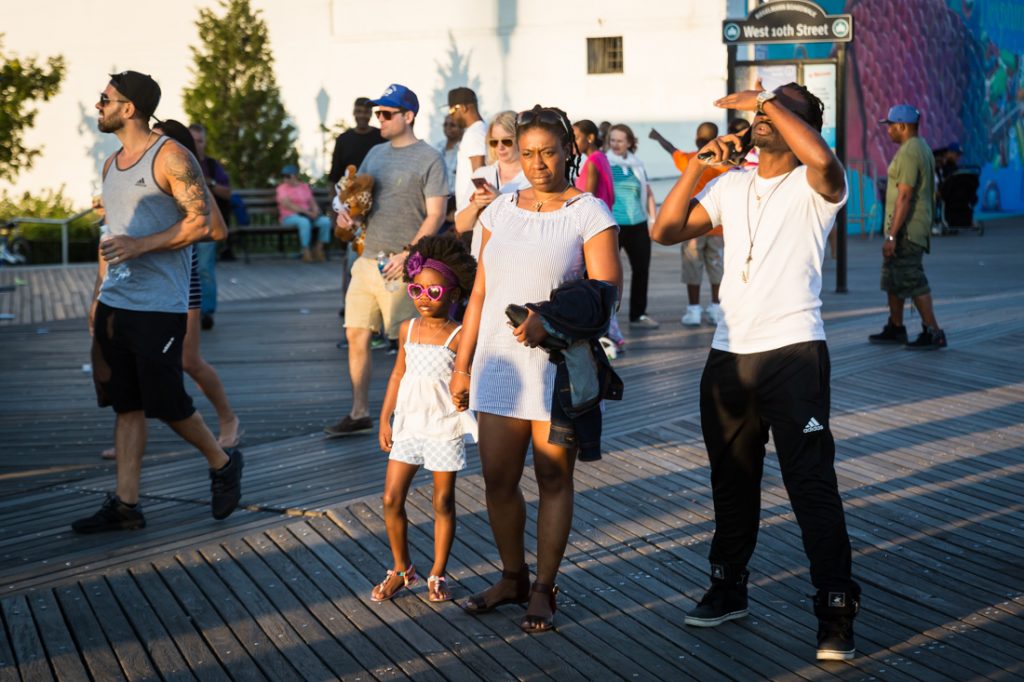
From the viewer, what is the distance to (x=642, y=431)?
27.1 feet

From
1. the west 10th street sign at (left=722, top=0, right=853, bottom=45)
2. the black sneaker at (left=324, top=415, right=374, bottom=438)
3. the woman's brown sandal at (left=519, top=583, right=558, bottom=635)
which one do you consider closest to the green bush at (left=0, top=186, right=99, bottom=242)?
the west 10th street sign at (left=722, top=0, right=853, bottom=45)

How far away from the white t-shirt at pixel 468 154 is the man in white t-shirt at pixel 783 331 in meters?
4.25

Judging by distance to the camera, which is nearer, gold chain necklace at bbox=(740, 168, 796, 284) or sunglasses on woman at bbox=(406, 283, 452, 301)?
gold chain necklace at bbox=(740, 168, 796, 284)

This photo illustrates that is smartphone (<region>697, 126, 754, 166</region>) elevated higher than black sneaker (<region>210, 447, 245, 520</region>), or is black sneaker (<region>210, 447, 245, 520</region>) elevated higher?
smartphone (<region>697, 126, 754, 166</region>)

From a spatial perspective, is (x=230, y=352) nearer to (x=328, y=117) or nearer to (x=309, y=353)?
(x=309, y=353)

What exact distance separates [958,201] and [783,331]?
23710 mm

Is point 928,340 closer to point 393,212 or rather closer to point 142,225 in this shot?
point 393,212

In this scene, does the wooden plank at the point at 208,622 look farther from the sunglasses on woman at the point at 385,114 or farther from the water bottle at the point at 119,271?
the sunglasses on woman at the point at 385,114

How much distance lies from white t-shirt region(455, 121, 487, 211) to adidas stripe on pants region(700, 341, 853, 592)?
438cm

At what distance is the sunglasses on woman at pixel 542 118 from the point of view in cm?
490

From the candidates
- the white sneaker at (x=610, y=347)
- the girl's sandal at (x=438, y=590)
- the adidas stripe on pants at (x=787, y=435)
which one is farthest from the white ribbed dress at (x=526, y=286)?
the white sneaker at (x=610, y=347)

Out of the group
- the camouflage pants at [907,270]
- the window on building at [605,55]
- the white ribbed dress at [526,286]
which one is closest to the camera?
the white ribbed dress at [526,286]

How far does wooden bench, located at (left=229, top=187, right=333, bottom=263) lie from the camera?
73.5 ft

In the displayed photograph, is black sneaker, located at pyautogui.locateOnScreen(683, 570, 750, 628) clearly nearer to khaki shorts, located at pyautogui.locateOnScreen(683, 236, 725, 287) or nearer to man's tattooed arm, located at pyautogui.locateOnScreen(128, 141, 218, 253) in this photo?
man's tattooed arm, located at pyautogui.locateOnScreen(128, 141, 218, 253)
